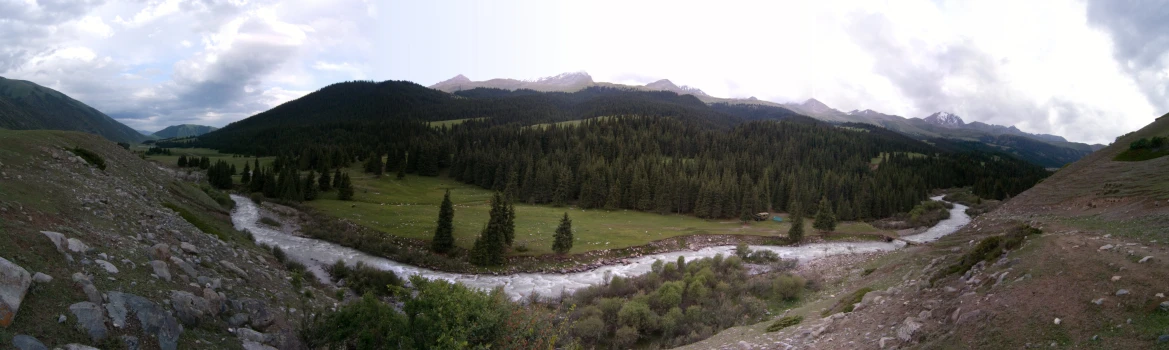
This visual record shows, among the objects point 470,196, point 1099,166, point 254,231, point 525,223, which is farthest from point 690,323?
point 470,196

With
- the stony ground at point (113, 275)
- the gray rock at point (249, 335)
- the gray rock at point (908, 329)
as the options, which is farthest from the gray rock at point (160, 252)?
the gray rock at point (908, 329)

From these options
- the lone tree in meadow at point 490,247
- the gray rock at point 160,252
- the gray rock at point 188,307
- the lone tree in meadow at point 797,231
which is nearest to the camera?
the gray rock at point 188,307

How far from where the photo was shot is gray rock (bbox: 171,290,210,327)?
12.0 m

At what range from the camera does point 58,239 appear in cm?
1176

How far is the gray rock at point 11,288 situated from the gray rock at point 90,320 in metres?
0.85

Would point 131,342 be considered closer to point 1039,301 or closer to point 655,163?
point 1039,301

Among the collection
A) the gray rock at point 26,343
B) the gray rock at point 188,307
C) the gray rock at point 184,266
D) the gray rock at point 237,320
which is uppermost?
the gray rock at point 26,343

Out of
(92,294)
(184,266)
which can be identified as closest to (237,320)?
(184,266)

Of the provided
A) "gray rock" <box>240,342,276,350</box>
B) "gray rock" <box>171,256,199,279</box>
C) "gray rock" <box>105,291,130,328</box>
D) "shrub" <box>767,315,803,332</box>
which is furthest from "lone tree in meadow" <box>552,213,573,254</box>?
"gray rock" <box>105,291,130,328</box>

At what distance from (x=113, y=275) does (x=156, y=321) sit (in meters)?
2.38

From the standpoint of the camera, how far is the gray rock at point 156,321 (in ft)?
34.5

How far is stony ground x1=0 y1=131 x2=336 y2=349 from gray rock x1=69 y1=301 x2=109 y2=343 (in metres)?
0.03

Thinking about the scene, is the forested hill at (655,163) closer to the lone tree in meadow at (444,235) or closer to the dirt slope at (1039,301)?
the lone tree in meadow at (444,235)

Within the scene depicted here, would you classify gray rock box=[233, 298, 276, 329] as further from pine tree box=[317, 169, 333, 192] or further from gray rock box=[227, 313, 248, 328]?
pine tree box=[317, 169, 333, 192]
